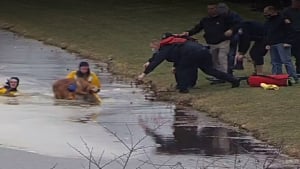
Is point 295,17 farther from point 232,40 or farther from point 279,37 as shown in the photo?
point 232,40

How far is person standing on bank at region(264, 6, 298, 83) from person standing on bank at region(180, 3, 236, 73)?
669mm

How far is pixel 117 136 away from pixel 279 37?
18.9 feet

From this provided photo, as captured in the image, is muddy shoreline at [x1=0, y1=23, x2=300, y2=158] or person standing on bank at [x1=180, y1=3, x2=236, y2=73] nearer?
muddy shoreline at [x1=0, y1=23, x2=300, y2=158]

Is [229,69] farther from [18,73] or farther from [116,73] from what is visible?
[18,73]

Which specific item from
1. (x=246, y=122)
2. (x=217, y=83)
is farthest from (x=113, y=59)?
(x=246, y=122)

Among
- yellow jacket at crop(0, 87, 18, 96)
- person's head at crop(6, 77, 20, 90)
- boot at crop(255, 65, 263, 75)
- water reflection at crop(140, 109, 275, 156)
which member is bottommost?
water reflection at crop(140, 109, 275, 156)

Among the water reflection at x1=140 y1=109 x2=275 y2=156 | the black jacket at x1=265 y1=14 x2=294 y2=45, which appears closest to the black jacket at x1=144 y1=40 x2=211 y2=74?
the black jacket at x1=265 y1=14 x2=294 y2=45

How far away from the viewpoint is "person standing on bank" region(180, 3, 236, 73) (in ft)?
54.1

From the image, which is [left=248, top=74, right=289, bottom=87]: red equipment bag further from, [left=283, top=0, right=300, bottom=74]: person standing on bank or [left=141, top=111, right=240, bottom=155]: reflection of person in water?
[left=141, top=111, right=240, bottom=155]: reflection of person in water

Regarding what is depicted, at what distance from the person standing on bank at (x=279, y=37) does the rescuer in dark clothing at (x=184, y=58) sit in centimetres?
97

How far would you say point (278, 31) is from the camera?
640 inches

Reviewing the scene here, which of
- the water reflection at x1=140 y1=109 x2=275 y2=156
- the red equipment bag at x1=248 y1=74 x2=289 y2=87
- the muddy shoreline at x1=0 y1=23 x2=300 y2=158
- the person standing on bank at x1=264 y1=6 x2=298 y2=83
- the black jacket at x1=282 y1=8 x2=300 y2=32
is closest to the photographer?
the water reflection at x1=140 y1=109 x2=275 y2=156

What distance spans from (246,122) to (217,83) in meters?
4.07

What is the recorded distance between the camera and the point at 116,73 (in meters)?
19.5
